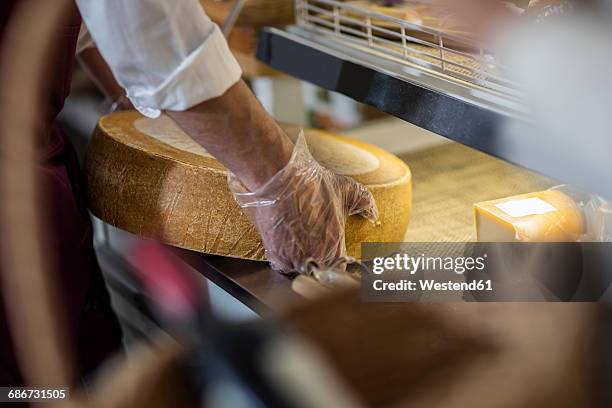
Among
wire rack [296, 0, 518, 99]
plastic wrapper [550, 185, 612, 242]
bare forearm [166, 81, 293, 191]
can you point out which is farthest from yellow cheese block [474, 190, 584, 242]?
bare forearm [166, 81, 293, 191]

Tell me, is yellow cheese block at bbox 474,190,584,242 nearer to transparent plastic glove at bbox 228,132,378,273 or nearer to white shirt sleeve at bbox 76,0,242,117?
transparent plastic glove at bbox 228,132,378,273

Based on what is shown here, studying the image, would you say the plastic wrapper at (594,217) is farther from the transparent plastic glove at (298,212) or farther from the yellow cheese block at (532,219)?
the transparent plastic glove at (298,212)

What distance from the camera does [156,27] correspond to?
0.80 metres

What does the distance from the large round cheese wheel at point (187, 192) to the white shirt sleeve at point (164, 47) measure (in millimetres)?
Result: 183

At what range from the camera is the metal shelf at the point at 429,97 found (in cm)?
71

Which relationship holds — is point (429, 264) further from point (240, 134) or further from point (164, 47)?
point (164, 47)

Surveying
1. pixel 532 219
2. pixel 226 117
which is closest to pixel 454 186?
pixel 532 219

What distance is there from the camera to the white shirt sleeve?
2.60 feet

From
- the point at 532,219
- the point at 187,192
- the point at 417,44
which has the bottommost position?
the point at 187,192

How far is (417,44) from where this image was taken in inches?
41.3

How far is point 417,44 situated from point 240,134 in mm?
317

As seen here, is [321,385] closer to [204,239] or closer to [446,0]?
[446,0]

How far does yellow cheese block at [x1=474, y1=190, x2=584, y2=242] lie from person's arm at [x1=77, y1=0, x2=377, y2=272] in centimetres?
16

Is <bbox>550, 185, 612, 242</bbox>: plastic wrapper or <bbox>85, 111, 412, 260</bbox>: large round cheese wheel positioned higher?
<bbox>550, 185, 612, 242</bbox>: plastic wrapper
